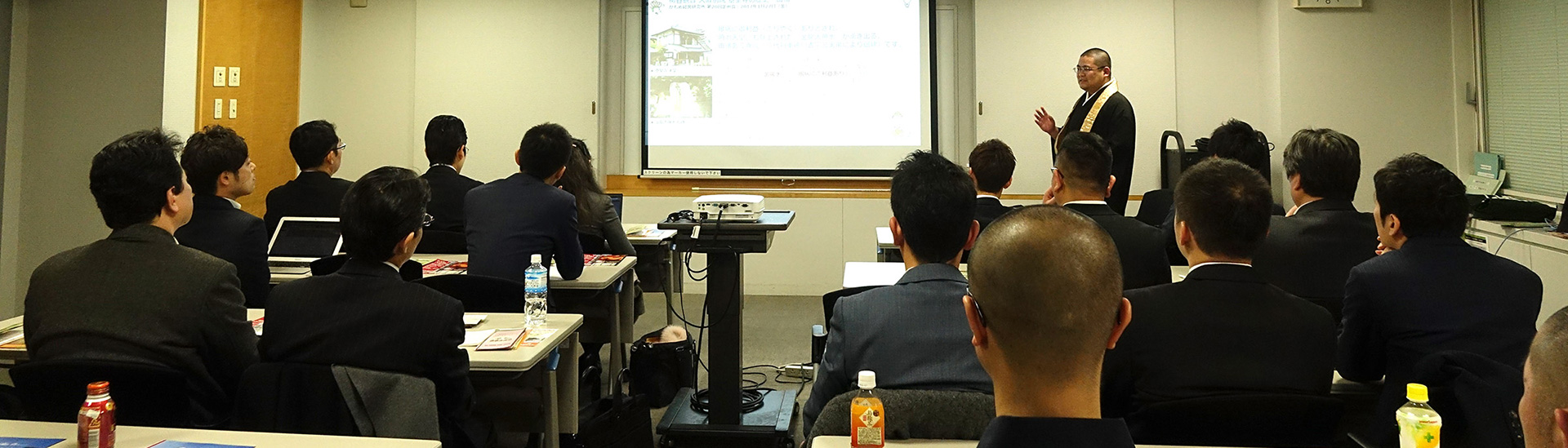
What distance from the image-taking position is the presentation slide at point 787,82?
6.55 meters

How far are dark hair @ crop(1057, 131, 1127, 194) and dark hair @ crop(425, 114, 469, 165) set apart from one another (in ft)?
8.01

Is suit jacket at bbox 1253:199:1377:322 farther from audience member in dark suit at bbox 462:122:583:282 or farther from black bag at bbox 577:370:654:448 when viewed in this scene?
audience member in dark suit at bbox 462:122:583:282

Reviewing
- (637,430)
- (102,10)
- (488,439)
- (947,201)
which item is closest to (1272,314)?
(947,201)

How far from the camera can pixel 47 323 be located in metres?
2.01

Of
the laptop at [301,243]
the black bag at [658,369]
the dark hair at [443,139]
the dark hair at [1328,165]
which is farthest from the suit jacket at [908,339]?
the dark hair at [443,139]

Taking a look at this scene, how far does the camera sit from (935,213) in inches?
80.9

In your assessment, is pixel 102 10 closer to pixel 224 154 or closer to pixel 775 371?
pixel 224 154

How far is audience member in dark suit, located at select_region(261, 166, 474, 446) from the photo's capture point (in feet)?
6.47

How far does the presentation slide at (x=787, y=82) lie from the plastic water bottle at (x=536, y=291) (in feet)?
11.7

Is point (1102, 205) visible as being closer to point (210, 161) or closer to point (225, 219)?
point (225, 219)

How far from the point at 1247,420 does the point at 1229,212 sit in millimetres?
475

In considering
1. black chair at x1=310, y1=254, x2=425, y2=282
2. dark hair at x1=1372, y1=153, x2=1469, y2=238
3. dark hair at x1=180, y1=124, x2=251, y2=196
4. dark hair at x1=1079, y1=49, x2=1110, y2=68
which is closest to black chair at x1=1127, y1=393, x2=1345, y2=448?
dark hair at x1=1372, y1=153, x2=1469, y2=238

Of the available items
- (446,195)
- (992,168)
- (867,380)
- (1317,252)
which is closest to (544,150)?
(446,195)

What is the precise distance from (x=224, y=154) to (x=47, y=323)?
113cm
